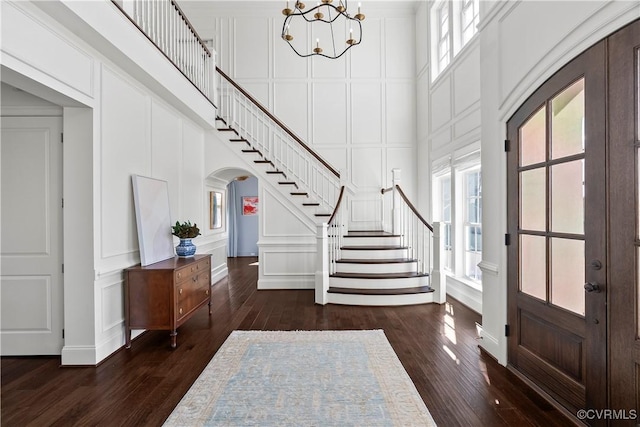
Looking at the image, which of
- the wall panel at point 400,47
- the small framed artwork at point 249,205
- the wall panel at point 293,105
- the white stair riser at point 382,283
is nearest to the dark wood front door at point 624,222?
the white stair riser at point 382,283

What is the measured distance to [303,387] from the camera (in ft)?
8.22

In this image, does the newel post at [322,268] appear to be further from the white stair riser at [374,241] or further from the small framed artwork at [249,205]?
the small framed artwork at [249,205]

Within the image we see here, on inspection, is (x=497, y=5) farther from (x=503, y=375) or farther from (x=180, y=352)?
(x=180, y=352)

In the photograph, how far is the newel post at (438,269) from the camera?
15.5 feet

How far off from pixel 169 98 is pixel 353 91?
156 inches

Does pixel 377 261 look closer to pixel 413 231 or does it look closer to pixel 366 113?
pixel 413 231

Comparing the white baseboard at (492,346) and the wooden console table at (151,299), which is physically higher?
the wooden console table at (151,299)

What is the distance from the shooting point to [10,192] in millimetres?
3104

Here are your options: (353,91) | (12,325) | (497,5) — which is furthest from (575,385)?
(353,91)

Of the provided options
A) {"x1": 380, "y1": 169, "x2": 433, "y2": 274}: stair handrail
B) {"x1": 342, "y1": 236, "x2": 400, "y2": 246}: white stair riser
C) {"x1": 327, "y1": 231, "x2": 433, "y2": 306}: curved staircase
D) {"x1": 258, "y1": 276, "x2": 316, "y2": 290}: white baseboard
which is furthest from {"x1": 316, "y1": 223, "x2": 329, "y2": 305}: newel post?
{"x1": 380, "y1": 169, "x2": 433, "y2": 274}: stair handrail

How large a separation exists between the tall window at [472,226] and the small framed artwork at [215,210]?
458cm

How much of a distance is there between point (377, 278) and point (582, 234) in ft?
9.86

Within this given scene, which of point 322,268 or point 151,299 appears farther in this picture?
point 322,268

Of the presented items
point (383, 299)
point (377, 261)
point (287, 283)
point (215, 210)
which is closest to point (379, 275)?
point (377, 261)
